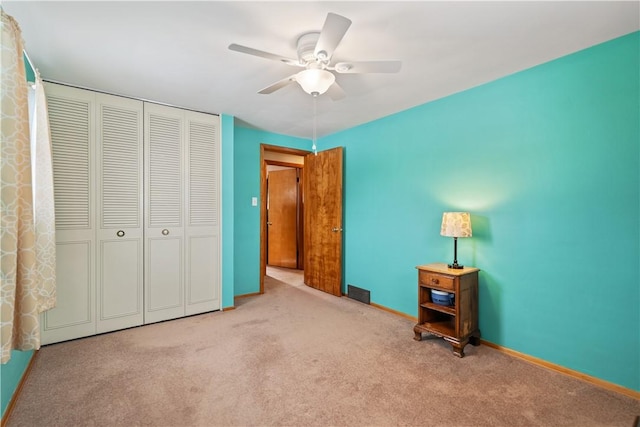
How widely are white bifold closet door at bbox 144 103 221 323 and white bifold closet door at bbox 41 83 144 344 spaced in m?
0.12

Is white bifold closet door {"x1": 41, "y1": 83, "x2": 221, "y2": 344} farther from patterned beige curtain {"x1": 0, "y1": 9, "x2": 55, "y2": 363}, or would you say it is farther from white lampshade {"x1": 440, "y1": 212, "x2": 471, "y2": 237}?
→ white lampshade {"x1": 440, "y1": 212, "x2": 471, "y2": 237}

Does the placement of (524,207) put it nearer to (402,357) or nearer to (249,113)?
(402,357)

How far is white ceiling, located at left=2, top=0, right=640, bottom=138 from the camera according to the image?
1.66 m

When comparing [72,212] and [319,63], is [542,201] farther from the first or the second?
[72,212]

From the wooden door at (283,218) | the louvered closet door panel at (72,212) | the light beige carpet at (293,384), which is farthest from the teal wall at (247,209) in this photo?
the wooden door at (283,218)

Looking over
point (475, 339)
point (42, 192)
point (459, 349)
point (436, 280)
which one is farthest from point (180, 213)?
point (475, 339)

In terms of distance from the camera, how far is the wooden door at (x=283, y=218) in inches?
237

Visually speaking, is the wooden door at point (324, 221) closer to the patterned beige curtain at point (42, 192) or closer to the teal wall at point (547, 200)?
the teal wall at point (547, 200)

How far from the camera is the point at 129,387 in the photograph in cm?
197

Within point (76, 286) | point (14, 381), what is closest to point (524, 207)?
point (14, 381)

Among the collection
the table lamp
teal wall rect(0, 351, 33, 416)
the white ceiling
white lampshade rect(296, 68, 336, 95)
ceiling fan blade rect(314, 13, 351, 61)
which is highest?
the white ceiling

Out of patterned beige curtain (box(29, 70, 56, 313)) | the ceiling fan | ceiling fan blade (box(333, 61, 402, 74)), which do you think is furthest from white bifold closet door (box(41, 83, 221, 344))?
ceiling fan blade (box(333, 61, 402, 74))

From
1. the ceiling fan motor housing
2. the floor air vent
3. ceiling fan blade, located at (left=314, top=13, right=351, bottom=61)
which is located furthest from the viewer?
the floor air vent

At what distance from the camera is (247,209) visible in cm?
420
